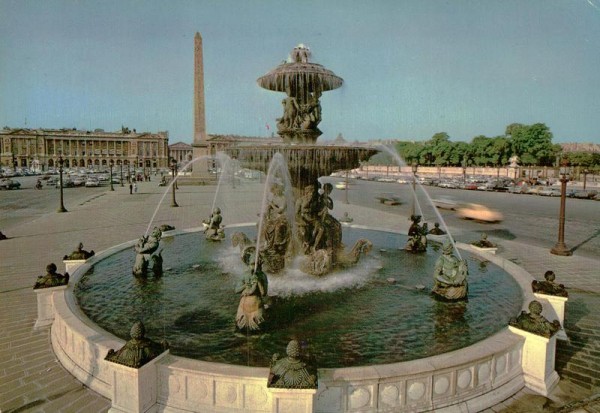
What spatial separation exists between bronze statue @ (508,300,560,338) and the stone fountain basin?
20 cm

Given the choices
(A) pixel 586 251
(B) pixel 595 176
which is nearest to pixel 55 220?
(A) pixel 586 251

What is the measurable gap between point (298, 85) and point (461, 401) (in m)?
8.42

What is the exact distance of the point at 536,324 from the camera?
555 centimetres

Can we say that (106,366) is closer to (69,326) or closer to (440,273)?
(69,326)

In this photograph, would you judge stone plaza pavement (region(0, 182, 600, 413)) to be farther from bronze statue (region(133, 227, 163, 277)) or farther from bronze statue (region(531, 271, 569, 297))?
bronze statue (region(133, 227, 163, 277))

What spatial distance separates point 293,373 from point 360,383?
2.75ft

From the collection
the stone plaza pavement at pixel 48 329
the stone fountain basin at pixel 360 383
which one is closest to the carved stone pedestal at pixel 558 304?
the stone plaza pavement at pixel 48 329

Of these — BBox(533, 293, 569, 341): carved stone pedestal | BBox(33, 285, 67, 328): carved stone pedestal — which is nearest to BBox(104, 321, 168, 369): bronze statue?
BBox(33, 285, 67, 328): carved stone pedestal

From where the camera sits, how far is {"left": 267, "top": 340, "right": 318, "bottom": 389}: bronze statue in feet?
13.7

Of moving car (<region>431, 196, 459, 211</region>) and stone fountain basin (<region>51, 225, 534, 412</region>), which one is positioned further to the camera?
moving car (<region>431, 196, 459, 211</region>)

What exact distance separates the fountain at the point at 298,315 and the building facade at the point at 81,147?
143 meters

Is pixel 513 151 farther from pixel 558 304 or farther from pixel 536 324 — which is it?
pixel 536 324

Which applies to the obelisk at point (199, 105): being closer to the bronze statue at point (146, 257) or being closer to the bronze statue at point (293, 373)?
the bronze statue at point (146, 257)

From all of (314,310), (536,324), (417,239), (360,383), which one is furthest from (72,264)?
(536,324)
